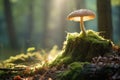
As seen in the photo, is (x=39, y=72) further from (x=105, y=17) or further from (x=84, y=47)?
(x=105, y=17)

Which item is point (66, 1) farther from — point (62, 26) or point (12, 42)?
point (12, 42)

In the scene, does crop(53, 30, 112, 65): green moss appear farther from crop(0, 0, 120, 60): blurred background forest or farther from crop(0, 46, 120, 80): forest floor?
crop(0, 0, 120, 60): blurred background forest

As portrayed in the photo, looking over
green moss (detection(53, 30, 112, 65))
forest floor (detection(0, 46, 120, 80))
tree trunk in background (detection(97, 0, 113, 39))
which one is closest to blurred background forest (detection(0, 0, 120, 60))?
tree trunk in background (detection(97, 0, 113, 39))

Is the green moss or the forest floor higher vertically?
the green moss

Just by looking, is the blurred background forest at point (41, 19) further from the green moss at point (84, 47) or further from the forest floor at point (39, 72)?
the forest floor at point (39, 72)

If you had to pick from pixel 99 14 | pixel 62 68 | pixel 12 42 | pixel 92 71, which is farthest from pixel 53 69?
pixel 12 42

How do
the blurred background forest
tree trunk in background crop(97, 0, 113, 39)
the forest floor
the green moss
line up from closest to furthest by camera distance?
1. the forest floor
2. the green moss
3. tree trunk in background crop(97, 0, 113, 39)
4. the blurred background forest

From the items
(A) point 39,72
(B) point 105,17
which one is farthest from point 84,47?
(B) point 105,17

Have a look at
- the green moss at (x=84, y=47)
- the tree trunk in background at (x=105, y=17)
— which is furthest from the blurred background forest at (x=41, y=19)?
the green moss at (x=84, y=47)
